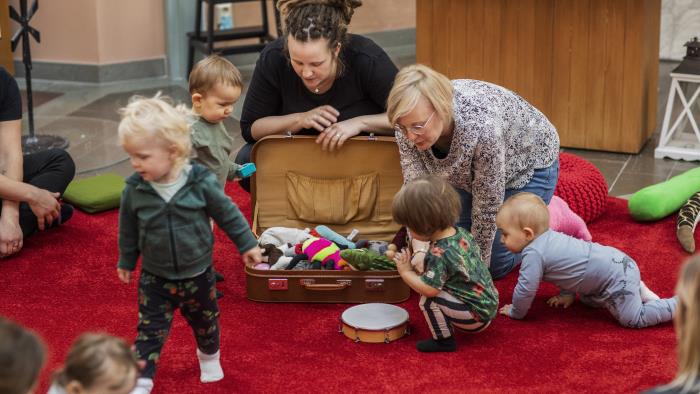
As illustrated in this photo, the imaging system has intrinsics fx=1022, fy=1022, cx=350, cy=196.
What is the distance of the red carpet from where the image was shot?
103 inches

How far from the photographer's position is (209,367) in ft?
8.65

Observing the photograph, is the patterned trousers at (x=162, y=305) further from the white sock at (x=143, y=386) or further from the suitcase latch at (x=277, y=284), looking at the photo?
the suitcase latch at (x=277, y=284)

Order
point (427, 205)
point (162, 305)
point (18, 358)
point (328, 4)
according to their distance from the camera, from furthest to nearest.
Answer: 1. point (328, 4)
2. point (427, 205)
3. point (162, 305)
4. point (18, 358)

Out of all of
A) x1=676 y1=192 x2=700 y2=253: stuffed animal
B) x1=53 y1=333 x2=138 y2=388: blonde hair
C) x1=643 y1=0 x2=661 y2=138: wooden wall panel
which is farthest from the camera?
x1=643 y1=0 x2=661 y2=138: wooden wall panel

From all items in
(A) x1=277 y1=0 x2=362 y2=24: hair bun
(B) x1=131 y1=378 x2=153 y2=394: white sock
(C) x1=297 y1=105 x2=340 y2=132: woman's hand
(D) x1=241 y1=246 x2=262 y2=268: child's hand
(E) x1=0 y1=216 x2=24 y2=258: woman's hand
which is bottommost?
(B) x1=131 y1=378 x2=153 y2=394: white sock

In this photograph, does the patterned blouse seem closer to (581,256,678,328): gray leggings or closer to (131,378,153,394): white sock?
(581,256,678,328): gray leggings

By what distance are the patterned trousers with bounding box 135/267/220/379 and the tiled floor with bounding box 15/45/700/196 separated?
2.05 m

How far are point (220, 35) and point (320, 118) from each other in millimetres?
2794

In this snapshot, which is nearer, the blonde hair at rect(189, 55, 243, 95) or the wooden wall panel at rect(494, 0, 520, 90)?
the blonde hair at rect(189, 55, 243, 95)

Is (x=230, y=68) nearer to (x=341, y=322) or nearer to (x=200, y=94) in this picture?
(x=200, y=94)

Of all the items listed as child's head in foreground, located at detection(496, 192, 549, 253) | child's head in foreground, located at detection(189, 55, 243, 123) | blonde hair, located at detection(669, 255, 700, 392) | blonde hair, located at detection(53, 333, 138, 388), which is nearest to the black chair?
child's head in foreground, located at detection(189, 55, 243, 123)

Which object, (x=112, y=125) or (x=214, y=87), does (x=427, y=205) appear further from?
(x=112, y=125)

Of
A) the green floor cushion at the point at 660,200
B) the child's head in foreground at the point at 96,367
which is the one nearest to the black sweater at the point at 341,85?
the green floor cushion at the point at 660,200

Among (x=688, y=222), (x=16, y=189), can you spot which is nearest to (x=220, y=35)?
(x=16, y=189)
